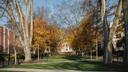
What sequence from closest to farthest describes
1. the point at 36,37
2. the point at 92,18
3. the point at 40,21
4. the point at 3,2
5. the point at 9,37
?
the point at 3,2 → the point at 92,18 → the point at 36,37 → the point at 40,21 → the point at 9,37

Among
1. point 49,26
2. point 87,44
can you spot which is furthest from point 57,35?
point 87,44

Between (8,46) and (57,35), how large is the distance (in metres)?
15.6

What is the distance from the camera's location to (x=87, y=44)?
78.2 m

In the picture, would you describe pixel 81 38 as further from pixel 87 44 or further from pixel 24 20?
pixel 24 20

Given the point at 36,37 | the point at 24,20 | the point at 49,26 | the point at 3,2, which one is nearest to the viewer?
the point at 3,2

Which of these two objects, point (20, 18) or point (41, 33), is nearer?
point (20, 18)

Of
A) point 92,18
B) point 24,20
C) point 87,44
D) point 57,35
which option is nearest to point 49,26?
Answer: point 57,35

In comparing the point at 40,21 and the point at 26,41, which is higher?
the point at 40,21

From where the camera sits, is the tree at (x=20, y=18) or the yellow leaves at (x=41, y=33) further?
the yellow leaves at (x=41, y=33)

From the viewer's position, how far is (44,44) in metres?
81.1

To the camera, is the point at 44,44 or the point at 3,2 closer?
the point at 3,2

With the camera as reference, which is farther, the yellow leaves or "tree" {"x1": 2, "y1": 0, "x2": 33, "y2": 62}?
the yellow leaves

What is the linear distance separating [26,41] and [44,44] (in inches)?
1454

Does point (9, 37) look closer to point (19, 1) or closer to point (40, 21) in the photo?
point (40, 21)
